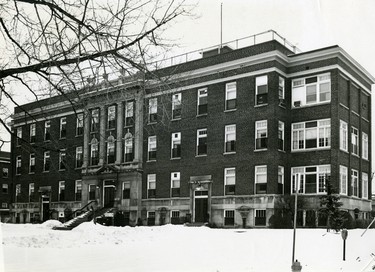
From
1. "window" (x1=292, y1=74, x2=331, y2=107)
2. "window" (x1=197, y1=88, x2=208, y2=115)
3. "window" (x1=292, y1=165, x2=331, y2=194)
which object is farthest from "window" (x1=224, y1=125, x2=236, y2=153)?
"window" (x1=292, y1=74, x2=331, y2=107)

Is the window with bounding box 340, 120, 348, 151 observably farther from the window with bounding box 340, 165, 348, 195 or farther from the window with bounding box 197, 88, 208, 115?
the window with bounding box 197, 88, 208, 115

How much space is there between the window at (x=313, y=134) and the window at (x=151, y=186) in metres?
6.58

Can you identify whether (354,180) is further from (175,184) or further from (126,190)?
(126,190)

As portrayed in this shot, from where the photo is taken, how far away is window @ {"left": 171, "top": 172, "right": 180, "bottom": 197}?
75.3 ft

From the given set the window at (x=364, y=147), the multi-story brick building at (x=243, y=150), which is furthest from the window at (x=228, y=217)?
the window at (x=364, y=147)

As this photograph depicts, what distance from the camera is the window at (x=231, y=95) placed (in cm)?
2225

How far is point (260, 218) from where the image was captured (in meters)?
20.7

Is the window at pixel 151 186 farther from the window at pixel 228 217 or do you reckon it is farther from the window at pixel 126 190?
the window at pixel 228 217

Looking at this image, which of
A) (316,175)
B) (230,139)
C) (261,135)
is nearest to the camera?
(316,175)

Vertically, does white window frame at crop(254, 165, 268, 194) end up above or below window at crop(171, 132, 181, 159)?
below

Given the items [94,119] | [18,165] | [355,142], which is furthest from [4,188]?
[355,142]

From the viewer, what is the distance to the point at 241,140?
2217 centimetres

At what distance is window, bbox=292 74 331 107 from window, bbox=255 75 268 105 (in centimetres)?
117

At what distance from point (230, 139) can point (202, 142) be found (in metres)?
1.34
